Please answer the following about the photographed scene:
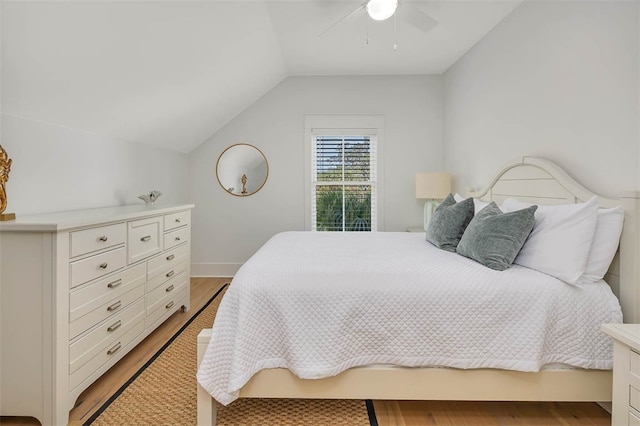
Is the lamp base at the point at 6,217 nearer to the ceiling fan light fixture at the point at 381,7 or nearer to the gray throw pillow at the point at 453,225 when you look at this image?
the ceiling fan light fixture at the point at 381,7

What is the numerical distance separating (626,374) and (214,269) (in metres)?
4.11

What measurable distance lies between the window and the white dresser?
2690 mm

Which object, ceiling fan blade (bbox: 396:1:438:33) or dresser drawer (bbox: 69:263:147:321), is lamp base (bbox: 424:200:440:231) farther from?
dresser drawer (bbox: 69:263:147:321)

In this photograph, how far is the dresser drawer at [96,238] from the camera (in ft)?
5.65

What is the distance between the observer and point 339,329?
1.57m

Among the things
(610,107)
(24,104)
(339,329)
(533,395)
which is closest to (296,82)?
(24,104)

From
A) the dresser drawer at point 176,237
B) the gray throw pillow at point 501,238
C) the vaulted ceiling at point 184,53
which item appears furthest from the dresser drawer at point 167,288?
the gray throw pillow at point 501,238

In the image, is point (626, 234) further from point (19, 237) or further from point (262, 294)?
point (19, 237)

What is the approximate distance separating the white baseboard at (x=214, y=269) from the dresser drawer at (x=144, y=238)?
1895 mm

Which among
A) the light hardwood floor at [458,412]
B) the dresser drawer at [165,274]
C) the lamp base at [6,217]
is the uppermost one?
the lamp base at [6,217]

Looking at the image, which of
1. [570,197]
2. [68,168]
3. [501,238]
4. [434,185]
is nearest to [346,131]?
[434,185]

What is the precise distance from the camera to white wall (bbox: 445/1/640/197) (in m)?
1.88

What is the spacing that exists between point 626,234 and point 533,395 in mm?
910

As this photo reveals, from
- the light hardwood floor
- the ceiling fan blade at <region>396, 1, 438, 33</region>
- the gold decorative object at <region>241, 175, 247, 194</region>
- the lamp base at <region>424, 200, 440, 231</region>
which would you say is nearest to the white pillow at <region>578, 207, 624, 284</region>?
the light hardwood floor
